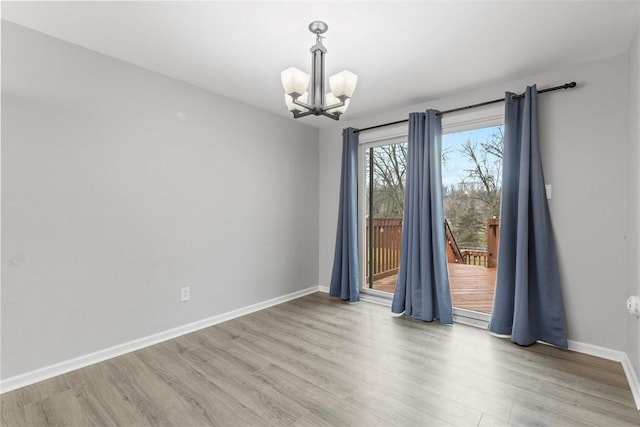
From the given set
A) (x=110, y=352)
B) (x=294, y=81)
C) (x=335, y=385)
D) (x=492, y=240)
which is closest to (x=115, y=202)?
(x=110, y=352)

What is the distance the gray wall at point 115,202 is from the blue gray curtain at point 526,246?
2518 mm

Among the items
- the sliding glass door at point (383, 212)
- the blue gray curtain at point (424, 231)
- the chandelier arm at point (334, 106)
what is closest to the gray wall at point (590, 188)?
the blue gray curtain at point (424, 231)

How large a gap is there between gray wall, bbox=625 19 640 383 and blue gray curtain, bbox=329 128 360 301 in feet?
7.98

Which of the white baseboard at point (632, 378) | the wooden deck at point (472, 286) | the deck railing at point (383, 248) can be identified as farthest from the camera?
the deck railing at point (383, 248)

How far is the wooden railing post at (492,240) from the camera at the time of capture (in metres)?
3.05

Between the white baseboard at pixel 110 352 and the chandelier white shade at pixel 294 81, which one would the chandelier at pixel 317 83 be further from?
the white baseboard at pixel 110 352

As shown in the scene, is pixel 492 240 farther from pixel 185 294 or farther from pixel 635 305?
pixel 185 294

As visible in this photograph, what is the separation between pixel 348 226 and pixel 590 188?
7.71 feet

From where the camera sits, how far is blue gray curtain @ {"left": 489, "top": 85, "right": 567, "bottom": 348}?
2514 mm

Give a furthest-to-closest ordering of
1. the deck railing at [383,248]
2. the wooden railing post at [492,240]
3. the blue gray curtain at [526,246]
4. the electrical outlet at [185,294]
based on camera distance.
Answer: the deck railing at [383,248], the wooden railing post at [492,240], the electrical outlet at [185,294], the blue gray curtain at [526,246]

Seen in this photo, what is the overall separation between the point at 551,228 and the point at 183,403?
3097mm

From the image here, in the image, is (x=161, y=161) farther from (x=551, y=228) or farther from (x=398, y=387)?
(x=551, y=228)

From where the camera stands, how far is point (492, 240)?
311 centimetres

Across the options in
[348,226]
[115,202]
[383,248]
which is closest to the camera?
[115,202]
